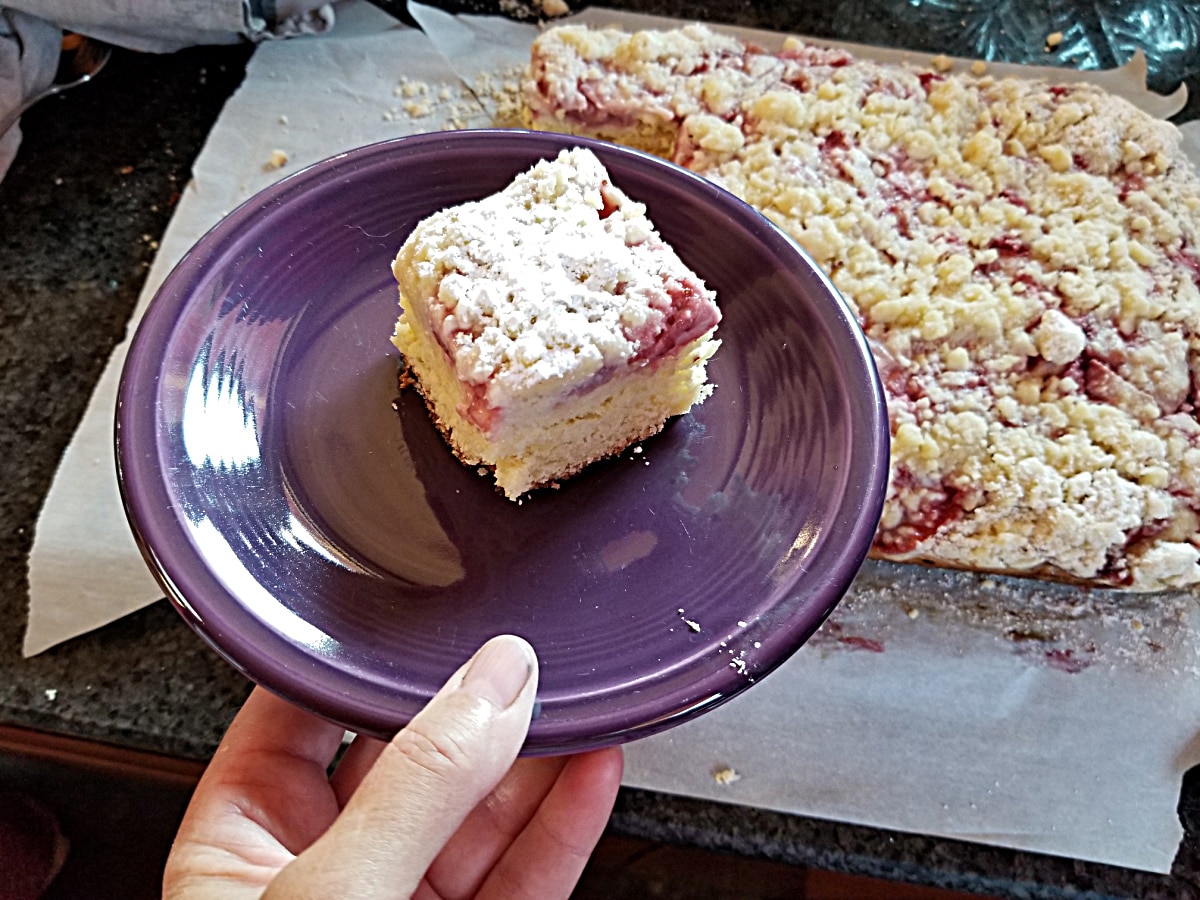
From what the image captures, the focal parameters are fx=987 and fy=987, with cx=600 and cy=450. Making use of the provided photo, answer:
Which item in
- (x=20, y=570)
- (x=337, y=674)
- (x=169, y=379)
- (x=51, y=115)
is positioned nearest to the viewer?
(x=337, y=674)

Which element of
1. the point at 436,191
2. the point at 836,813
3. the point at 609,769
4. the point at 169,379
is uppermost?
the point at 436,191

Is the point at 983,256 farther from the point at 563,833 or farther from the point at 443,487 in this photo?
the point at 563,833

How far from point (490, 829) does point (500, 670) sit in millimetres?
441

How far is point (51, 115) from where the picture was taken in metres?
1.94

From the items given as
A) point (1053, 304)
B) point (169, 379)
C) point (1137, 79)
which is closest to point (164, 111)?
point (169, 379)

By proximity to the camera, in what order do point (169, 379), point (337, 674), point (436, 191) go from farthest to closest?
point (436, 191)
point (169, 379)
point (337, 674)

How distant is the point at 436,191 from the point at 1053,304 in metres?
0.95

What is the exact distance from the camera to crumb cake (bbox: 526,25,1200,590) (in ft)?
4.65

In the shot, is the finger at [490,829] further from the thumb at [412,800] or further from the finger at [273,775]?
the thumb at [412,800]

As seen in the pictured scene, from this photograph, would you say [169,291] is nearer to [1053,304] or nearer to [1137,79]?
[1053,304]

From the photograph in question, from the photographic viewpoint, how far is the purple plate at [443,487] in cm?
104

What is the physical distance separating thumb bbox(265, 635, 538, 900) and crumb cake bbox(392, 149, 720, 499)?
323mm

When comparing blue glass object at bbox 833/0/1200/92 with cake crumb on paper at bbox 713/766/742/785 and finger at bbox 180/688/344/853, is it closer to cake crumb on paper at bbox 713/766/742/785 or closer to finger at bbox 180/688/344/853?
cake crumb on paper at bbox 713/766/742/785

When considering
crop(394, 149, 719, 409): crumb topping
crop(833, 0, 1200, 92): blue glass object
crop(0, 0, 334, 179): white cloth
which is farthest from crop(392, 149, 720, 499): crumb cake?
crop(833, 0, 1200, 92): blue glass object
